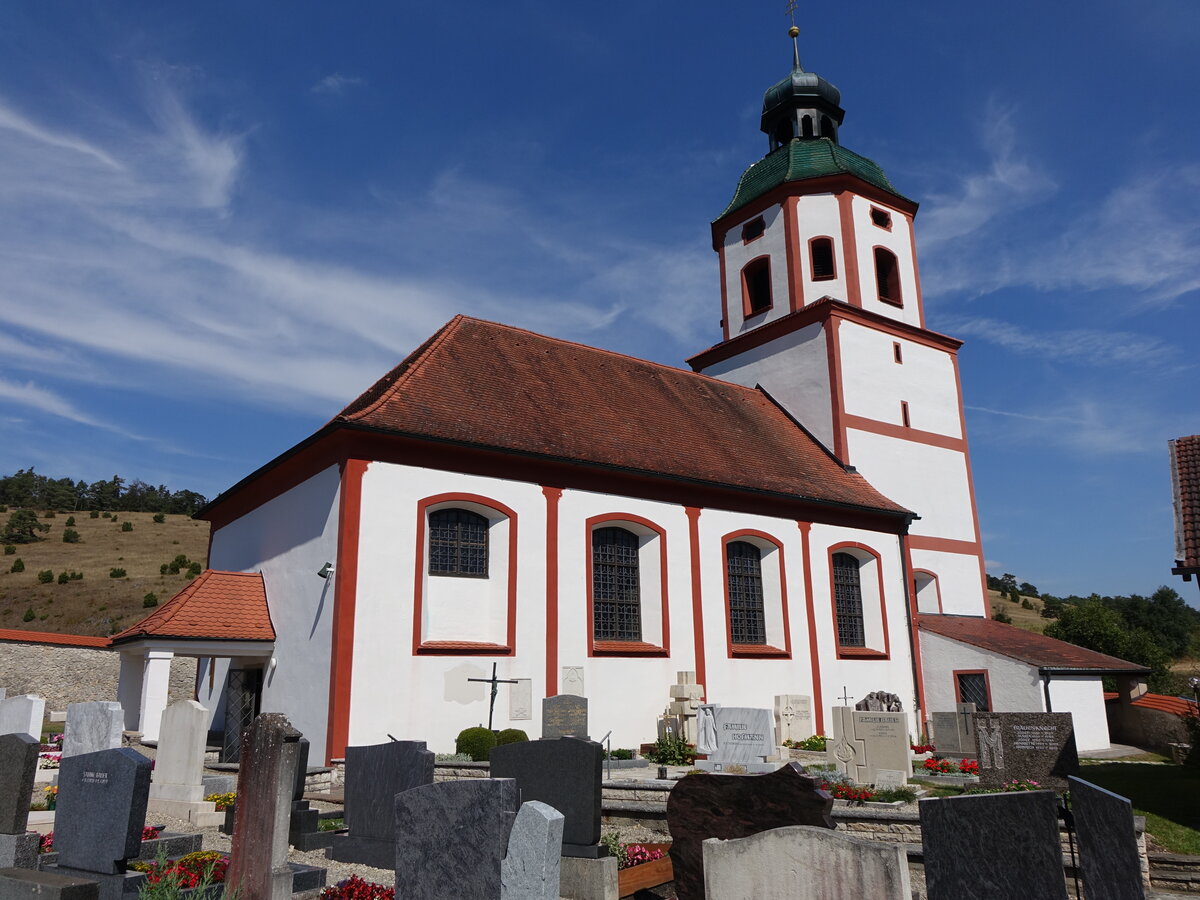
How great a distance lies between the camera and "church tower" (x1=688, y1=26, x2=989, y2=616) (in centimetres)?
2272

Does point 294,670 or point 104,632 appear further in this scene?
point 104,632

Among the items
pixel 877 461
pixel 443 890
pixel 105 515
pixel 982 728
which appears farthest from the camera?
pixel 105 515

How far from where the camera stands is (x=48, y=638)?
2844cm

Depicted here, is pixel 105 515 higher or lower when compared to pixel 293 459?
higher

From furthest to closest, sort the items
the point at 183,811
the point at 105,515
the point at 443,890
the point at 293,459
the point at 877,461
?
the point at 105,515 → the point at 877,461 → the point at 293,459 → the point at 183,811 → the point at 443,890

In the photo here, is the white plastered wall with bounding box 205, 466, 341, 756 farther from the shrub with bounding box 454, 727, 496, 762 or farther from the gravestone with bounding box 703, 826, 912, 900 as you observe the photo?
the gravestone with bounding box 703, 826, 912, 900

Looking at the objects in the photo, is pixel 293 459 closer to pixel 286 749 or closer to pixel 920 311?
pixel 286 749

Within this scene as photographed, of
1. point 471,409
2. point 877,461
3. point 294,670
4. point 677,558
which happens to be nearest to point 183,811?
point 294,670

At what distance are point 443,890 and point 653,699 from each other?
11323 mm

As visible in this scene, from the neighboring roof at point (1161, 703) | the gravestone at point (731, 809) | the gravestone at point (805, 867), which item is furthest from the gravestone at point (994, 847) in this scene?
the neighboring roof at point (1161, 703)

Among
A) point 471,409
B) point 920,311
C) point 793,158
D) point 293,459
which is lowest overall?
point 293,459

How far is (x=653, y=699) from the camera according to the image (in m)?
16.4

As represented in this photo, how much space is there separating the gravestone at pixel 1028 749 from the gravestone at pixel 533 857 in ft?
26.3

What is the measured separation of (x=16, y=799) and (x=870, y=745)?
424 inches
